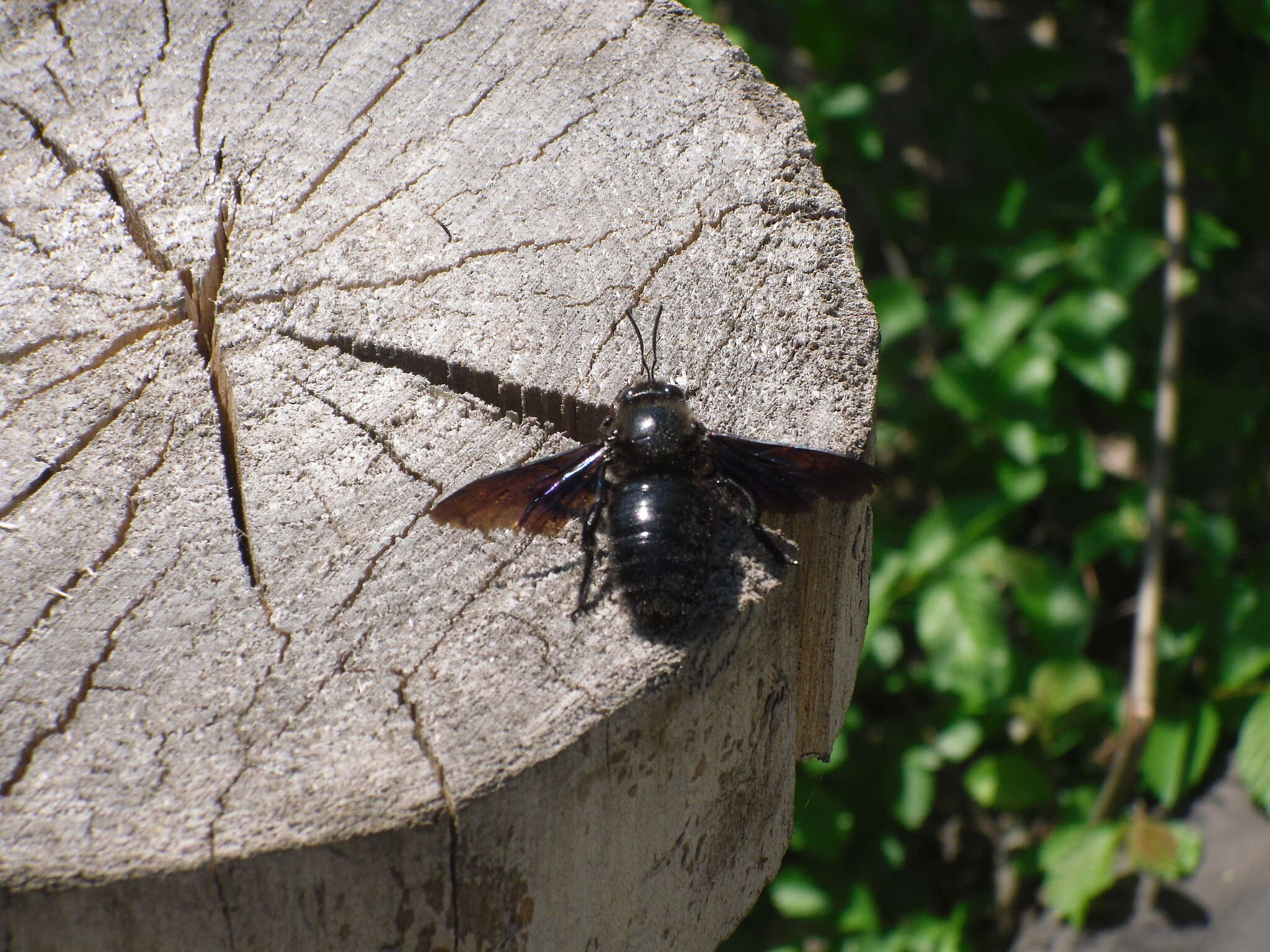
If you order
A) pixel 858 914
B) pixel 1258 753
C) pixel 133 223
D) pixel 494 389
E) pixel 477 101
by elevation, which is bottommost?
pixel 858 914

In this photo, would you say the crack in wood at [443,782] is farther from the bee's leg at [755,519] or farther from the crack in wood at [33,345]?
the crack in wood at [33,345]

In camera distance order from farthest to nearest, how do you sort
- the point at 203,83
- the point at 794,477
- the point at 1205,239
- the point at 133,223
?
the point at 1205,239
the point at 203,83
the point at 133,223
the point at 794,477

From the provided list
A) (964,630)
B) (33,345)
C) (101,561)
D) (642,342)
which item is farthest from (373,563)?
(964,630)

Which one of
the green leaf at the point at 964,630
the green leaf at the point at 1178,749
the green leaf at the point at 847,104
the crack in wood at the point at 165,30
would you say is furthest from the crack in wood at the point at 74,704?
the green leaf at the point at 847,104

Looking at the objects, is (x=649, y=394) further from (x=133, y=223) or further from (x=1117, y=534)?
(x=1117, y=534)

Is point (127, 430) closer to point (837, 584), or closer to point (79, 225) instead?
point (79, 225)
